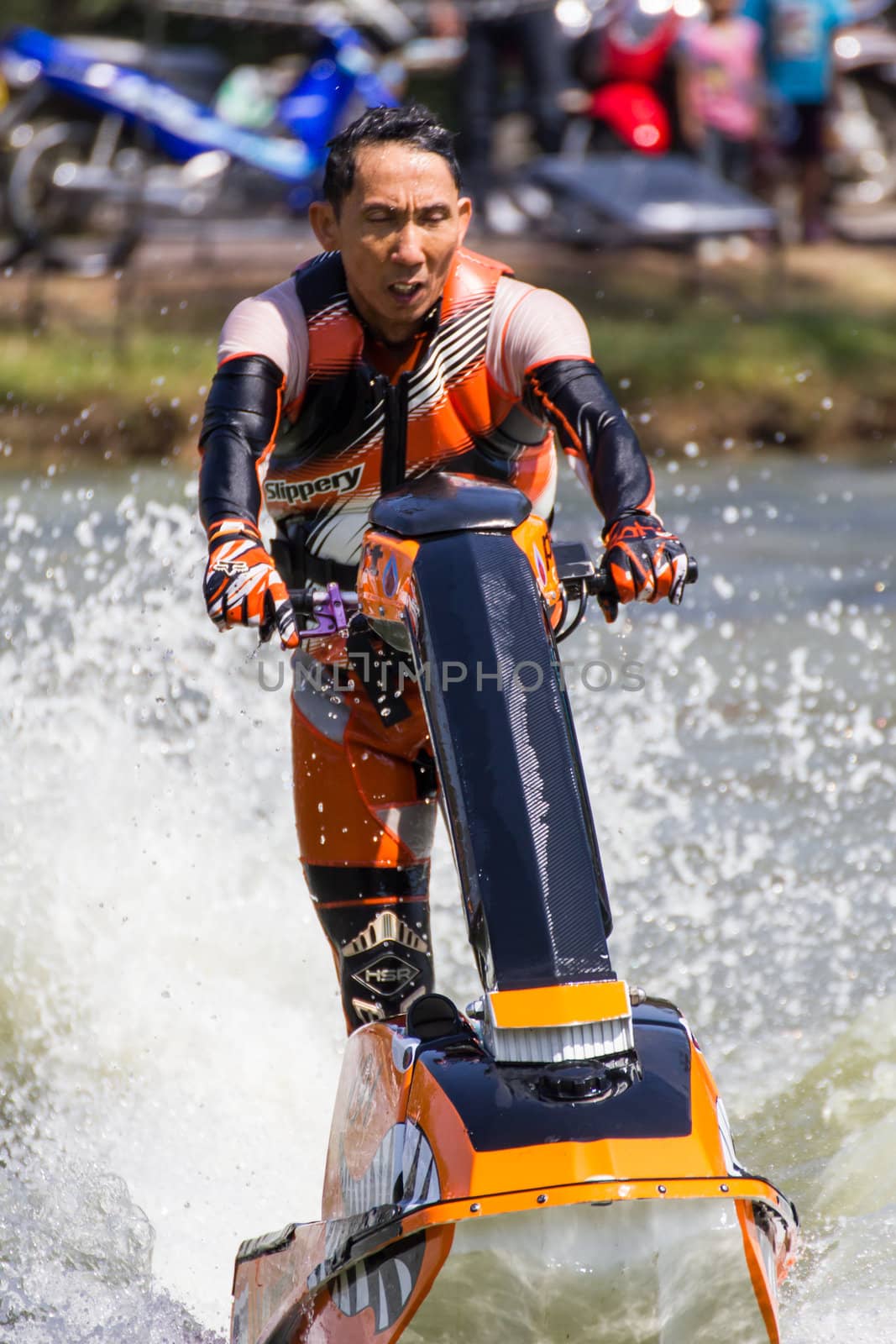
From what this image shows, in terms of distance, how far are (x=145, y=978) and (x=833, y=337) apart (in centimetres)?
902

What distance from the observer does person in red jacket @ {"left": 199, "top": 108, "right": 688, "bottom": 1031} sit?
9.05 ft

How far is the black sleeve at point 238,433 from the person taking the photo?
2.71 m

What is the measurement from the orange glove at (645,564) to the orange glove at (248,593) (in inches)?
18.5

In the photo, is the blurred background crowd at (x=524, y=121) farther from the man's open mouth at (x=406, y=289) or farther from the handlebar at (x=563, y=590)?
the handlebar at (x=563, y=590)

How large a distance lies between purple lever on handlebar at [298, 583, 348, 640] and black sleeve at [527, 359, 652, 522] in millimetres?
473

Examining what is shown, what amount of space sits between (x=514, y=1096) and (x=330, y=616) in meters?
0.80

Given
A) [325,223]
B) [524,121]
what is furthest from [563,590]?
[524,121]

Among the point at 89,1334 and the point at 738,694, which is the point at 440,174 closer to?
the point at 89,1334

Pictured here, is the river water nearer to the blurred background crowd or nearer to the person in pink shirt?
the blurred background crowd

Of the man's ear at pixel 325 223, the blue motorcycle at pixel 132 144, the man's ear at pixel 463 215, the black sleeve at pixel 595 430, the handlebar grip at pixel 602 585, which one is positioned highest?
the blue motorcycle at pixel 132 144

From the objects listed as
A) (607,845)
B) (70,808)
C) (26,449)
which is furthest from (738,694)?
(26,449)

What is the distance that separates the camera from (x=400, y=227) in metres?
2.78

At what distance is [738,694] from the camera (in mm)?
7195

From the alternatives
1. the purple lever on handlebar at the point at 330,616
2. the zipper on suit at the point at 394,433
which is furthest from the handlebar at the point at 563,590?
the zipper on suit at the point at 394,433
